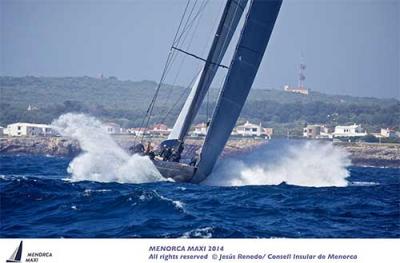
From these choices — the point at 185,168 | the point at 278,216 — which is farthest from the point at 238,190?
the point at 278,216

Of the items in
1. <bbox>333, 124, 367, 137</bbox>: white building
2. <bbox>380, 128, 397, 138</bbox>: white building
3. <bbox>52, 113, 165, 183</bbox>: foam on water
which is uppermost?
<bbox>380, 128, 397, 138</bbox>: white building

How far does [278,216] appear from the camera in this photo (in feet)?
45.5

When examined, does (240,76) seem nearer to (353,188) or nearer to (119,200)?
(353,188)

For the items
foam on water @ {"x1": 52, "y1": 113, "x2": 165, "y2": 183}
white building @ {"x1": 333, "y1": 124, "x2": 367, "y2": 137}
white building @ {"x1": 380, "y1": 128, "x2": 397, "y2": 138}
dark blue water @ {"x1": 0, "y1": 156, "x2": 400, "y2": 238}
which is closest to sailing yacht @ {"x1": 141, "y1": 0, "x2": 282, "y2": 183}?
foam on water @ {"x1": 52, "y1": 113, "x2": 165, "y2": 183}

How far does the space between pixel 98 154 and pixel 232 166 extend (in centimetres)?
306

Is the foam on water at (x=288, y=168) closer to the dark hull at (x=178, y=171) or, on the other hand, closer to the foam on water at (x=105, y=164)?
the dark hull at (x=178, y=171)

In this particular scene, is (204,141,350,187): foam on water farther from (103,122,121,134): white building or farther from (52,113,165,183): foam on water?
(103,122,121,134): white building

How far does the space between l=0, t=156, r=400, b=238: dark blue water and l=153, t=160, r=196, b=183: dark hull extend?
4.48ft

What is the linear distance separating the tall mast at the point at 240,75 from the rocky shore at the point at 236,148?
17.3 feet

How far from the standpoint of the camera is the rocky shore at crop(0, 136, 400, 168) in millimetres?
24531

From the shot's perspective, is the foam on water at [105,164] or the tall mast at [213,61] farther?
the tall mast at [213,61]

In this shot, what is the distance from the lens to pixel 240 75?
60.2 ft

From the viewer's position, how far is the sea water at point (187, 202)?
504 inches
